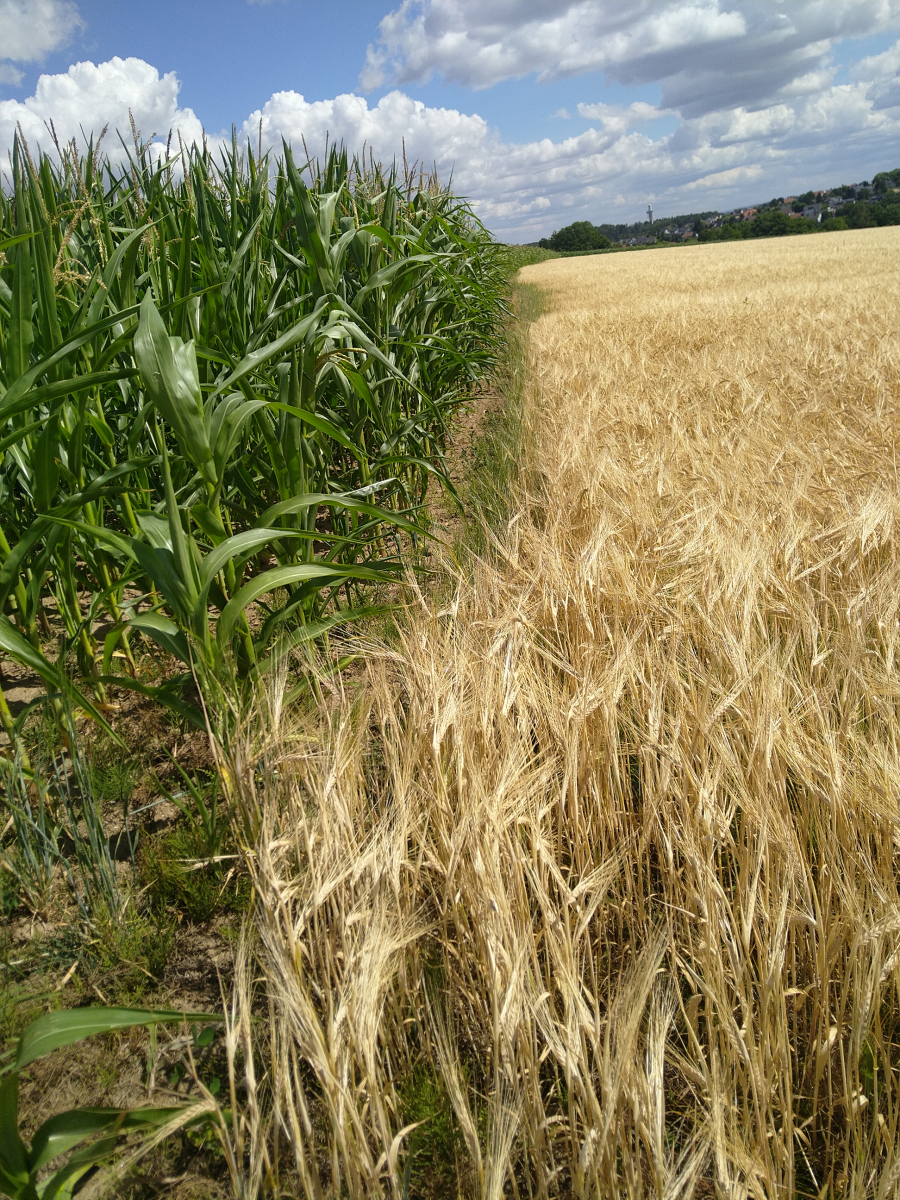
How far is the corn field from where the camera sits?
119cm

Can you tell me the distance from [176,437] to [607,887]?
1.04 m

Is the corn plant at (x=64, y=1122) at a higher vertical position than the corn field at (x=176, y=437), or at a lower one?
lower

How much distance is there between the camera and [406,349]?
118 inches

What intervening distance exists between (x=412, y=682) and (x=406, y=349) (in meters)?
2.14

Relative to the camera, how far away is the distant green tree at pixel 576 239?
59.8 m

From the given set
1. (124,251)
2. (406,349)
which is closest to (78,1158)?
(124,251)

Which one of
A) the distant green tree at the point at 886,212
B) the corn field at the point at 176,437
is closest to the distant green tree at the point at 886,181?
the distant green tree at the point at 886,212

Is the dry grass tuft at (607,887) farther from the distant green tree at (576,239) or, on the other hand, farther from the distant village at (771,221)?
the distant green tree at (576,239)

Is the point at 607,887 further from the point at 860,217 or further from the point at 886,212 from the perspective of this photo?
the point at 860,217

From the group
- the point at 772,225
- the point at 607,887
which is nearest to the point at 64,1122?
the point at 607,887

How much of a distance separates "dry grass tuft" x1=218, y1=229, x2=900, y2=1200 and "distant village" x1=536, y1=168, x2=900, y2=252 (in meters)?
49.6

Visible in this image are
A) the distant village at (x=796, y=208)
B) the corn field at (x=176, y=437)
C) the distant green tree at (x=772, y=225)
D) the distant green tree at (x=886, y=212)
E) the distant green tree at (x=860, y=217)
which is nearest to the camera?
the corn field at (x=176, y=437)

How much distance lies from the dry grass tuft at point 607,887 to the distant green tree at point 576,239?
65.2 metres

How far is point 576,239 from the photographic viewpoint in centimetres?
6009
